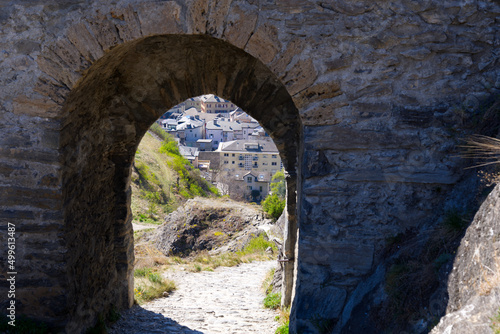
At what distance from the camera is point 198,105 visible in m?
72.8

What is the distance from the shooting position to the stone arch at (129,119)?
435 cm

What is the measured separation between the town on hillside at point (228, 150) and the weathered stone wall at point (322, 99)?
22191mm

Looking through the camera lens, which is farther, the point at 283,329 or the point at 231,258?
the point at 231,258

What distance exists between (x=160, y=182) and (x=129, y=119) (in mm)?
17290

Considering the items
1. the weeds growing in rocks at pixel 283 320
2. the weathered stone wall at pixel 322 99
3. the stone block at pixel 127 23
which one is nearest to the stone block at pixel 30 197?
the weathered stone wall at pixel 322 99

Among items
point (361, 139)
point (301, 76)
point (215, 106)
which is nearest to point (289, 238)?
point (361, 139)

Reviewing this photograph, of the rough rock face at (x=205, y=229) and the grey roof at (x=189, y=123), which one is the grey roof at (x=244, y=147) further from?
the rough rock face at (x=205, y=229)

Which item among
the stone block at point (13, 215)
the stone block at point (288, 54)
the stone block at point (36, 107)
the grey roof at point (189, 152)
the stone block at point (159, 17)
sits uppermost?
the grey roof at point (189, 152)

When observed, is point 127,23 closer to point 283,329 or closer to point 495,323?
point 495,323

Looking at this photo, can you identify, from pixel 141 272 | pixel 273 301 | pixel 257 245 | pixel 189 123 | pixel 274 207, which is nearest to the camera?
pixel 273 301

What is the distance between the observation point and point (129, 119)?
5.17 meters

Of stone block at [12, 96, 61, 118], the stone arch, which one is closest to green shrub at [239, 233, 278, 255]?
the stone arch

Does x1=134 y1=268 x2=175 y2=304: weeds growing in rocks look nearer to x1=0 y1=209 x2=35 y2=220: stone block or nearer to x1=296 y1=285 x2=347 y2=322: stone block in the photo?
x1=0 y1=209 x2=35 y2=220: stone block

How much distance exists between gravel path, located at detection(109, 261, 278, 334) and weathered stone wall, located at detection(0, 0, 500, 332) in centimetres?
179
